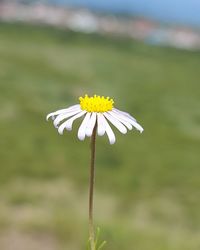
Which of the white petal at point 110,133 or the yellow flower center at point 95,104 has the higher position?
the yellow flower center at point 95,104

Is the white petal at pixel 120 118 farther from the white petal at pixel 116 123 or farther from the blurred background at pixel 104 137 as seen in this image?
the blurred background at pixel 104 137

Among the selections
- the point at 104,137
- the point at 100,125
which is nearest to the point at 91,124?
the point at 100,125

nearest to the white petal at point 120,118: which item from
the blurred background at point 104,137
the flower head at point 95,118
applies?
the flower head at point 95,118

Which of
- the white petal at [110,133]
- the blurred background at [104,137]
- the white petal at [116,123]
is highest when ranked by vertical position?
the blurred background at [104,137]

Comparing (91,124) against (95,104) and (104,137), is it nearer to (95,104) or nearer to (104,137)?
(95,104)

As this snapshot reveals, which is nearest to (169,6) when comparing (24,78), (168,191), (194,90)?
(194,90)

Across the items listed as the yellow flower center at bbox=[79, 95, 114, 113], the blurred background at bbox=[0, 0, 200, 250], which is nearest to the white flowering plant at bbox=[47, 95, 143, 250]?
the yellow flower center at bbox=[79, 95, 114, 113]

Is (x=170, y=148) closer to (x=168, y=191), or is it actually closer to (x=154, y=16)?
(x=168, y=191)

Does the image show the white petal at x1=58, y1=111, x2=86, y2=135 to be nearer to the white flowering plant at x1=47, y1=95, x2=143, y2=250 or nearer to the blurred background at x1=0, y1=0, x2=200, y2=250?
the white flowering plant at x1=47, y1=95, x2=143, y2=250

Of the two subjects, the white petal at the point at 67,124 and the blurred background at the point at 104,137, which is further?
the blurred background at the point at 104,137
